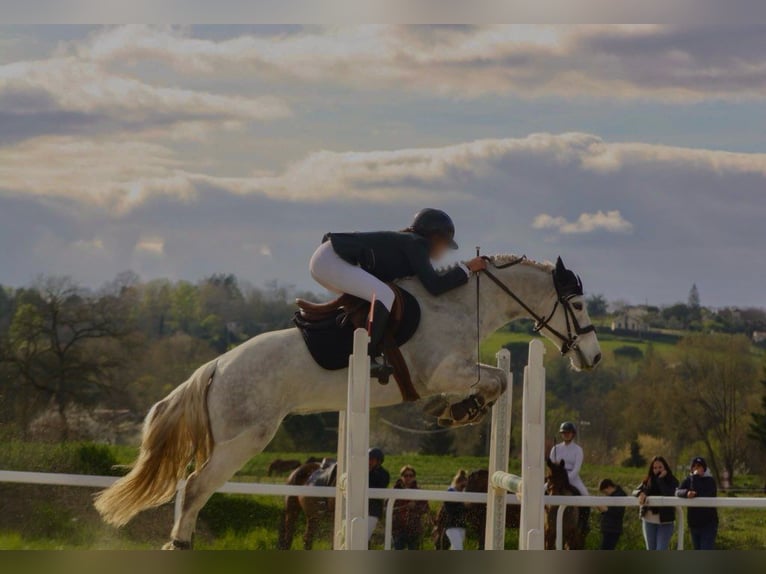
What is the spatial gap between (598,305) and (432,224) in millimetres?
22664

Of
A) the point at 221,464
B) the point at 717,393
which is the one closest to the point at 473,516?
the point at 221,464

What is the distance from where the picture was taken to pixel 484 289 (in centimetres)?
610

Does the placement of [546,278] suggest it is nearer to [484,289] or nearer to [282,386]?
[484,289]

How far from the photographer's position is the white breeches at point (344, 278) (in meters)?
5.71

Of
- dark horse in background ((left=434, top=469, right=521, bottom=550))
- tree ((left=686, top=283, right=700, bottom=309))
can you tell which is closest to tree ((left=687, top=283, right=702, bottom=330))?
tree ((left=686, top=283, right=700, bottom=309))

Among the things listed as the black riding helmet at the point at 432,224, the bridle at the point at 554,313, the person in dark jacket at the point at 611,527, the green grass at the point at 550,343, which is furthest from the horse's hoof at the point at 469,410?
the green grass at the point at 550,343

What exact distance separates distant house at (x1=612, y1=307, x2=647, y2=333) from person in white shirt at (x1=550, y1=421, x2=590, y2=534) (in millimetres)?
20705

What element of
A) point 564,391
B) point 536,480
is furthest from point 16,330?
point 536,480

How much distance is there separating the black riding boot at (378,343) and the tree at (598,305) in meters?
22.1

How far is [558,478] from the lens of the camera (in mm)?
7883

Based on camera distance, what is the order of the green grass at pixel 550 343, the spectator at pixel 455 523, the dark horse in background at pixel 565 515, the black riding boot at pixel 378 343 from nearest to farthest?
the black riding boot at pixel 378 343 < the dark horse in background at pixel 565 515 < the spectator at pixel 455 523 < the green grass at pixel 550 343

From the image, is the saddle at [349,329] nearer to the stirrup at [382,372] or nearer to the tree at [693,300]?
the stirrup at [382,372]

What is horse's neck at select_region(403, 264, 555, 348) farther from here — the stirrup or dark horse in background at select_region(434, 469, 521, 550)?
dark horse in background at select_region(434, 469, 521, 550)

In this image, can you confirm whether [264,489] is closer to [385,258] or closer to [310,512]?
[385,258]
